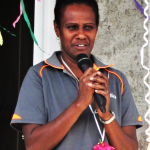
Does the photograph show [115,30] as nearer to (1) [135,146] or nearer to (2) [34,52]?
(2) [34,52]

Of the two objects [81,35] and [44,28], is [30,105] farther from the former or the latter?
[44,28]

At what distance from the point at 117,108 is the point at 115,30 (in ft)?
3.50

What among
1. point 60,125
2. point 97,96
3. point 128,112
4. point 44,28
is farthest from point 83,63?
point 44,28

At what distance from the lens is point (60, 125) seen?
137 cm

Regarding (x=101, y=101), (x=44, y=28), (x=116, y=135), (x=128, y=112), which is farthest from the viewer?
(x=44, y=28)

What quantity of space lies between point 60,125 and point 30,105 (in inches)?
7.3

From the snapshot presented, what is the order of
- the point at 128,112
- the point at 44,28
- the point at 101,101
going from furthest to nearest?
1. the point at 44,28
2. the point at 128,112
3. the point at 101,101

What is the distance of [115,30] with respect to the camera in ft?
8.32

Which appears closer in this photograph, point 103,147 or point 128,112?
point 103,147

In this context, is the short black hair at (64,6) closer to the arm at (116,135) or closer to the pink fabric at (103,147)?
the arm at (116,135)

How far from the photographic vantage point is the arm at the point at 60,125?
4.44 feet

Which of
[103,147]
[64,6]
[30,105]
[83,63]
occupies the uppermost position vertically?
[64,6]

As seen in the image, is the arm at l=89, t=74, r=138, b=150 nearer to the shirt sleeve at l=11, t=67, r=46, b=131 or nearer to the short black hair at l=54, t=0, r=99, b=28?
the shirt sleeve at l=11, t=67, r=46, b=131

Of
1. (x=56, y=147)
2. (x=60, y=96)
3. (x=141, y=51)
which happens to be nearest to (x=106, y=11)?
(x=141, y=51)
